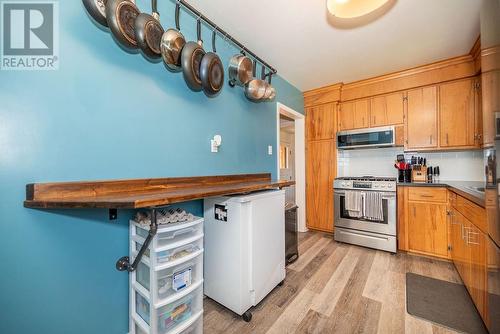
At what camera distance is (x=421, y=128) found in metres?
2.65

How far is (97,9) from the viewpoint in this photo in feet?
3.48

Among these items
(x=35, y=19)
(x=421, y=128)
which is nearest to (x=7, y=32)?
(x=35, y=19)

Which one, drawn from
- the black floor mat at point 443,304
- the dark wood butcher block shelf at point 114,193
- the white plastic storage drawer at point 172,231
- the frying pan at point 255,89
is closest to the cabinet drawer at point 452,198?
the black floor mat at point 443,304

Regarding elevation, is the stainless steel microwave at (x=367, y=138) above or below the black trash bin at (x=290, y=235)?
above

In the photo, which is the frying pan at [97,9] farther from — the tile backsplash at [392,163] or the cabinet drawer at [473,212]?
the tile backsplash at [392,163]

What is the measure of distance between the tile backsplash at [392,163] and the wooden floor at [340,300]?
1198 mm

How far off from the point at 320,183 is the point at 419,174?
1289 mm

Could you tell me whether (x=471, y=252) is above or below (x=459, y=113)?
below

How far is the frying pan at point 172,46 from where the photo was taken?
135 cm

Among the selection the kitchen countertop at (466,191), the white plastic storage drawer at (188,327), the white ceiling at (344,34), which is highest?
the white ceiling at (344,34)

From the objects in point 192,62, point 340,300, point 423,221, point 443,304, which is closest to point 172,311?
point 340,300

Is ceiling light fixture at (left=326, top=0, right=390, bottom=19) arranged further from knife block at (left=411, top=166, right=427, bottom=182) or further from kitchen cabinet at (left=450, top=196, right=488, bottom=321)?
knife block at (left=411, top=166, right=427, bottom=182)

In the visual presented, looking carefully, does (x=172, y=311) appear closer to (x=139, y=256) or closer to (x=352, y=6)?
(x=139, y=256)

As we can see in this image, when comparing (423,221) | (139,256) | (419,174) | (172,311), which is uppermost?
(419,174)
